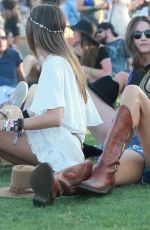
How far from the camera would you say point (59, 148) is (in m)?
4.77

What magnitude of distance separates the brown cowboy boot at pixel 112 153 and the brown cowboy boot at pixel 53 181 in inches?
2.7

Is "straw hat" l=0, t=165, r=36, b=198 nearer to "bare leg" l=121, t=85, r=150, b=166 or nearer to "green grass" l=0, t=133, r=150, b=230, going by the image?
"green grass" l=0, t=133, r=150, b=230

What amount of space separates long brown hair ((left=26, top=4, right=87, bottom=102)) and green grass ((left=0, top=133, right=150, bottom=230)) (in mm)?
878

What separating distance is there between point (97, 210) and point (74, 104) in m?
0.96

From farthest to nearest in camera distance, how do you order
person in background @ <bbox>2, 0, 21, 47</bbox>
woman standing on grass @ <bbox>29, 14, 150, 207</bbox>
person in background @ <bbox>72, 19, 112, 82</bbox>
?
person in background @ <bbox>2, 0, 21, 47</bbox> < person in background @ <bbox>72, 19, 112, 82</bbox> < woman standing on grass @ <bbox>29, 14, 150, 207</bbox>

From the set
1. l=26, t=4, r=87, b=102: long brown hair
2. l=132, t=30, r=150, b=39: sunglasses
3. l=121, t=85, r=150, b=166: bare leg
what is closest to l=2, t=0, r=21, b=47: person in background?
l=132, t=30, r=150, b=39: sunglasses

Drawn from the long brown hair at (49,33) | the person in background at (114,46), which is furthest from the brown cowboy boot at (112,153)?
the person in background at (114,46)

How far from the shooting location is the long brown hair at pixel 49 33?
4715 millimetres

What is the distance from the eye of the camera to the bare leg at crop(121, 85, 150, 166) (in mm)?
4328

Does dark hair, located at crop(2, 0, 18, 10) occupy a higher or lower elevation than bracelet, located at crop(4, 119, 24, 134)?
lower

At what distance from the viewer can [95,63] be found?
839 cm

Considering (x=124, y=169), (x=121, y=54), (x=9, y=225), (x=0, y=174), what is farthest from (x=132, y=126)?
(x=121, y=54)

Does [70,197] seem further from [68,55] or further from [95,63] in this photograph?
[95,63]

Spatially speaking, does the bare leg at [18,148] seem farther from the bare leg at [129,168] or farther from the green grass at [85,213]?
the bare leg at [129,168]
